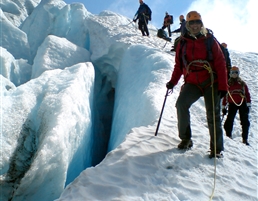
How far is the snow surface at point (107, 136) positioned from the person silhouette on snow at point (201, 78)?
0.29m

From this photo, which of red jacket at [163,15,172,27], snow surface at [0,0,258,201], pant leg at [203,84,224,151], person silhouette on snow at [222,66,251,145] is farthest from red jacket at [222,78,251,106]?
red jacket at [163,15,172,27]

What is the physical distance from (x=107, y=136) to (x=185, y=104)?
532 cm

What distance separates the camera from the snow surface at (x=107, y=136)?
2201 millimetres

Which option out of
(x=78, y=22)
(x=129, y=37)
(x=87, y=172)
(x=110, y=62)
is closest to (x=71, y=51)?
(x=110, y=62)

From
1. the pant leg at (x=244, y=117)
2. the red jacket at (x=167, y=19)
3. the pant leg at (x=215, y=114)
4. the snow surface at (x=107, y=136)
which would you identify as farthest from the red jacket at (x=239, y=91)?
the red jacket at (x=167, y=19)

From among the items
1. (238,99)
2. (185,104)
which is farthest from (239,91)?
(185,104)

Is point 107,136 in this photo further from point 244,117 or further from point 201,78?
point 201,78

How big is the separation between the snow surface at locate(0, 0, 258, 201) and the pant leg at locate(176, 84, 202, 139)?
0.77 feet

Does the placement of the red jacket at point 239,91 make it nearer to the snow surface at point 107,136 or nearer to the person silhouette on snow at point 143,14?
the snow surface at point 107,136

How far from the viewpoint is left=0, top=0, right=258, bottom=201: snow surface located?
2.20 metres

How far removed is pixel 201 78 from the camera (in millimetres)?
2770

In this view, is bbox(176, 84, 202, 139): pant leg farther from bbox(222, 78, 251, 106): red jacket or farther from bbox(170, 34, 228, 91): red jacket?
bbox(222, 78, 251, 106): red jacket

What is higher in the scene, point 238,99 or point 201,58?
point 201,58

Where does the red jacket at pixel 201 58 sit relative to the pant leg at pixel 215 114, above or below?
above
